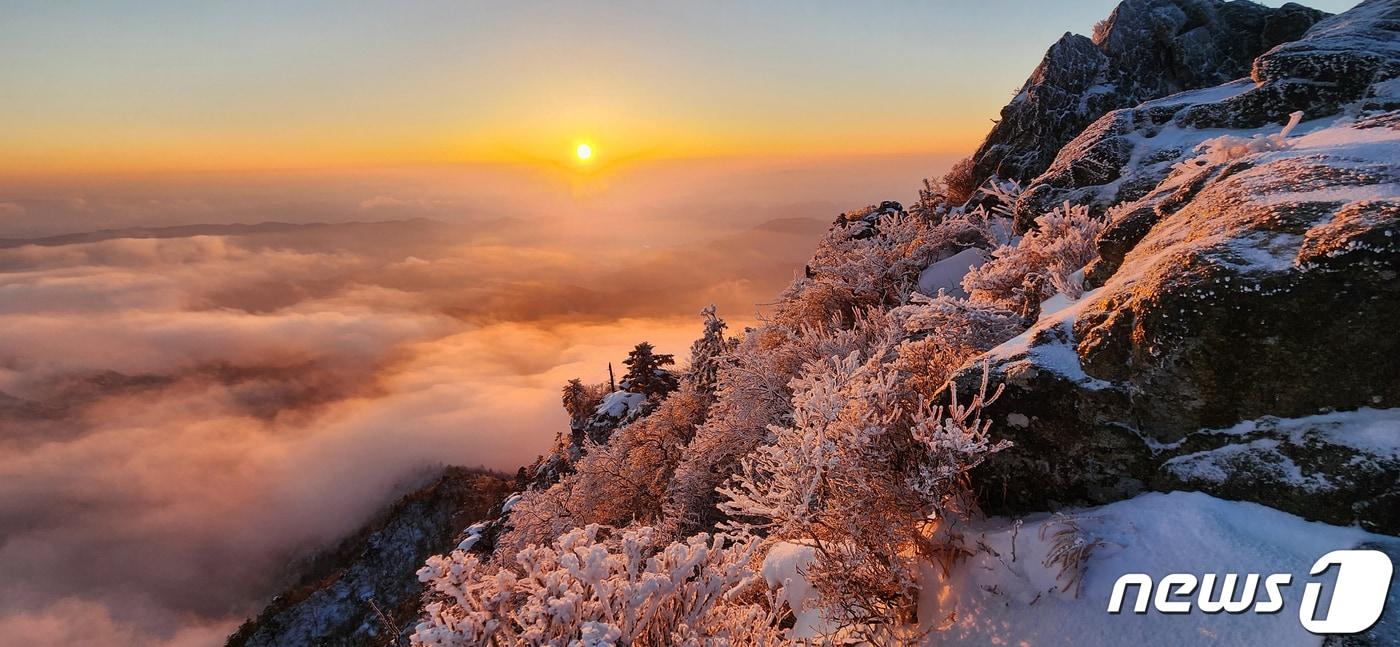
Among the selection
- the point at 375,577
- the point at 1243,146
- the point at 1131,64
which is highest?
the point at 1131,64

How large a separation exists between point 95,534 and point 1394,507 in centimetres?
20767

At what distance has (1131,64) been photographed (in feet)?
73.5

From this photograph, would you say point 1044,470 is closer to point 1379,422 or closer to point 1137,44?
point 1379,422

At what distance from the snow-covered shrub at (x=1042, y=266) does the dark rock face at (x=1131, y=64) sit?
14.2 metres

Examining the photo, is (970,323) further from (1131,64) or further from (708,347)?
(1131,64)

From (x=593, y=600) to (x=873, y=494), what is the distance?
7.73 ft

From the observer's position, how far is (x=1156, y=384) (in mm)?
4309

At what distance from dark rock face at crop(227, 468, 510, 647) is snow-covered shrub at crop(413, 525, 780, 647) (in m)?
61.7

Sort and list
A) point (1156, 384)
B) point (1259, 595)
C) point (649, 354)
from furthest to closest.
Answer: point (649, 354) → point (1156, 384) → point (1259, 595)

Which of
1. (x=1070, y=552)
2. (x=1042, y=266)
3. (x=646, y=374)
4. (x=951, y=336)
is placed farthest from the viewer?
(x=646, y=374)

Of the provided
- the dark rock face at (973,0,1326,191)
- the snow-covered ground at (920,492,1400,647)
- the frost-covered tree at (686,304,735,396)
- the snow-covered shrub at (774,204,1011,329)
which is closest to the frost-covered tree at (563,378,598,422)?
the frost-covered tree at (686,304,735,396)

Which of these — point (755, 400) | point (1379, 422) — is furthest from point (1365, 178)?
point (755, 400)

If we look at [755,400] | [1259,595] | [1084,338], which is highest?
[1084,338]

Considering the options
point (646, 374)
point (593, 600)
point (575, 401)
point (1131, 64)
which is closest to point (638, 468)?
point (646, 374)
